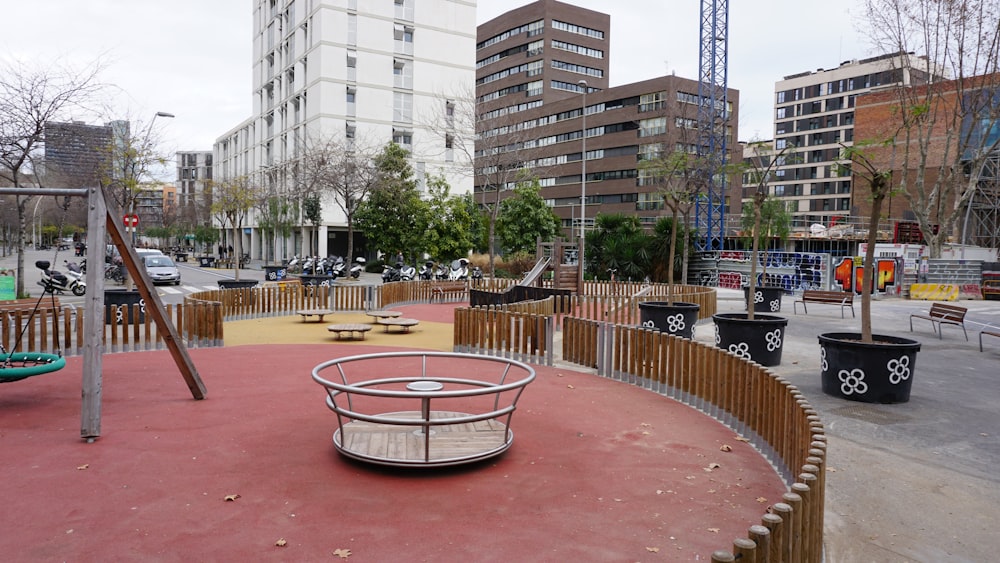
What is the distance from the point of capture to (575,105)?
80.6 metres

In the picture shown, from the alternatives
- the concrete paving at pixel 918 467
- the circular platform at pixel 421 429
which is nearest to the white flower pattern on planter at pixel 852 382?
the concrete paving at pixel 918 467

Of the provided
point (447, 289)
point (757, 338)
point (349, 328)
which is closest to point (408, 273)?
point (447, 289)

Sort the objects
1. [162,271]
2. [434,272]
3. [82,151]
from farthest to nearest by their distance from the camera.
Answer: [434,272] < [162,271] < [82,151]

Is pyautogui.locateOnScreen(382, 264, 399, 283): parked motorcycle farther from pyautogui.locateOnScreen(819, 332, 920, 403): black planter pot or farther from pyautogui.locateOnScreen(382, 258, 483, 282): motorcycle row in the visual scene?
pyautogui.locateOnScreen(819, 332, 920, 403): black planter pot

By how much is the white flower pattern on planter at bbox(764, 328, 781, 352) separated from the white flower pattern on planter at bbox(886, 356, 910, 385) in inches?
115

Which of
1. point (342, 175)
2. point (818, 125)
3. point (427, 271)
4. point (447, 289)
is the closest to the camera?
point (447, 289)

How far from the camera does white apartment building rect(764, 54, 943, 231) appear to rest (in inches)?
3568

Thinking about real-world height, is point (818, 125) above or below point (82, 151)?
above

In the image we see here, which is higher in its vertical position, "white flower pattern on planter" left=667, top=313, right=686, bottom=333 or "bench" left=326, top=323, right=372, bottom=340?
"white flower pattern on planter" left=667, top=313, right=686, bottom=333

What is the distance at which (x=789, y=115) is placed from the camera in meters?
101

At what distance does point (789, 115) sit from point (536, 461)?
108 m

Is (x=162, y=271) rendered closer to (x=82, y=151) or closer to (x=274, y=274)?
(x=274, y=274)

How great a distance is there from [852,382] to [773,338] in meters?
2.71

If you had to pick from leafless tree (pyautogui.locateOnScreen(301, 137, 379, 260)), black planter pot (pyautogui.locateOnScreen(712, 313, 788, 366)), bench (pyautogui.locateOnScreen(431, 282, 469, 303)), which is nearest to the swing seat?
black planter pot (pyautogui.locateOnScreen(712, 313, 788, 366))
